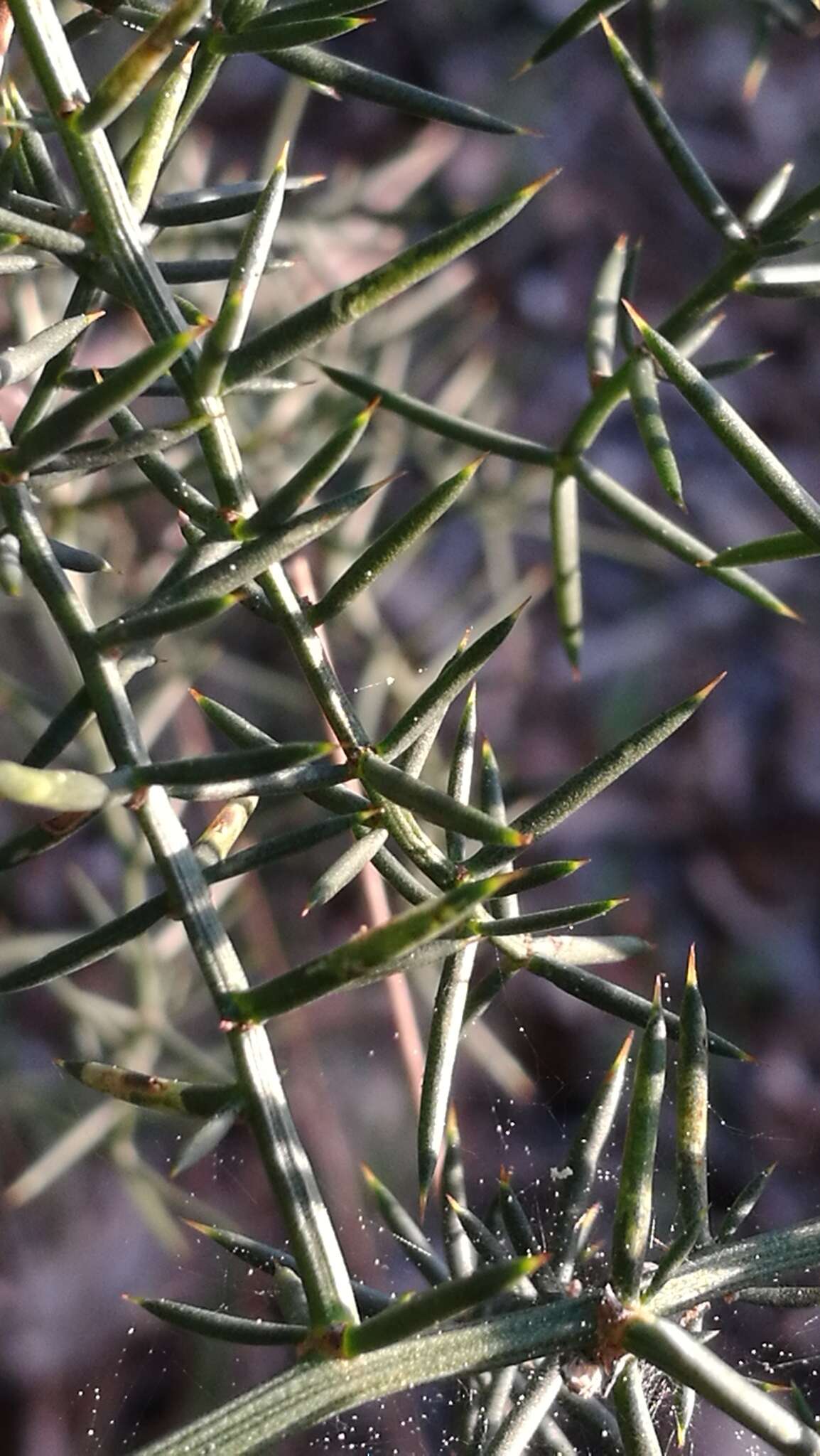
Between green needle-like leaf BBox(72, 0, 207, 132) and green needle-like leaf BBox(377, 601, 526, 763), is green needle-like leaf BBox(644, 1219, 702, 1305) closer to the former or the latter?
green needle-like leaf BBox(377, 601, 526, 763)

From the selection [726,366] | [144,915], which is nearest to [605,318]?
[726,366]

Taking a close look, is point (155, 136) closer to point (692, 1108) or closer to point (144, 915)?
point (144, 915)

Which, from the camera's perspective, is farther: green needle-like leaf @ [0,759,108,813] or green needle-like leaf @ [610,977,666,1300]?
green needle-like leaf @ [610,977,666,1300]

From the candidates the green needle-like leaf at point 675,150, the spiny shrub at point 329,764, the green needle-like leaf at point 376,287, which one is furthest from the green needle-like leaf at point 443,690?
the green needle-like leaf at point 675,150

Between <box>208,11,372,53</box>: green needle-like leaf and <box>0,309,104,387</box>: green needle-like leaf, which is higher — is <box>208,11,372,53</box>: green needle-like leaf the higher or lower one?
the higher one

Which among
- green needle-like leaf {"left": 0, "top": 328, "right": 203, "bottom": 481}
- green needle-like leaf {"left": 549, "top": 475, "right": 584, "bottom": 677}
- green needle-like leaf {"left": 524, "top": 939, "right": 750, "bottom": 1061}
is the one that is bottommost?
green needle-like leaf {"left": 524, "top": 939, "right": 750, "bottom": 1061}

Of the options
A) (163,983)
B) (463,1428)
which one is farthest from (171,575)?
(163,983)

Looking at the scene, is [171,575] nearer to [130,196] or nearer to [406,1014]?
[130,196]

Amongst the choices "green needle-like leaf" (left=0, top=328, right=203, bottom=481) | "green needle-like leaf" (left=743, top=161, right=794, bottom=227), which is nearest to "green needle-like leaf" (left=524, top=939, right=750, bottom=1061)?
"green needle-like leaf" (left=0, top=328, right=203, bottom=481)
